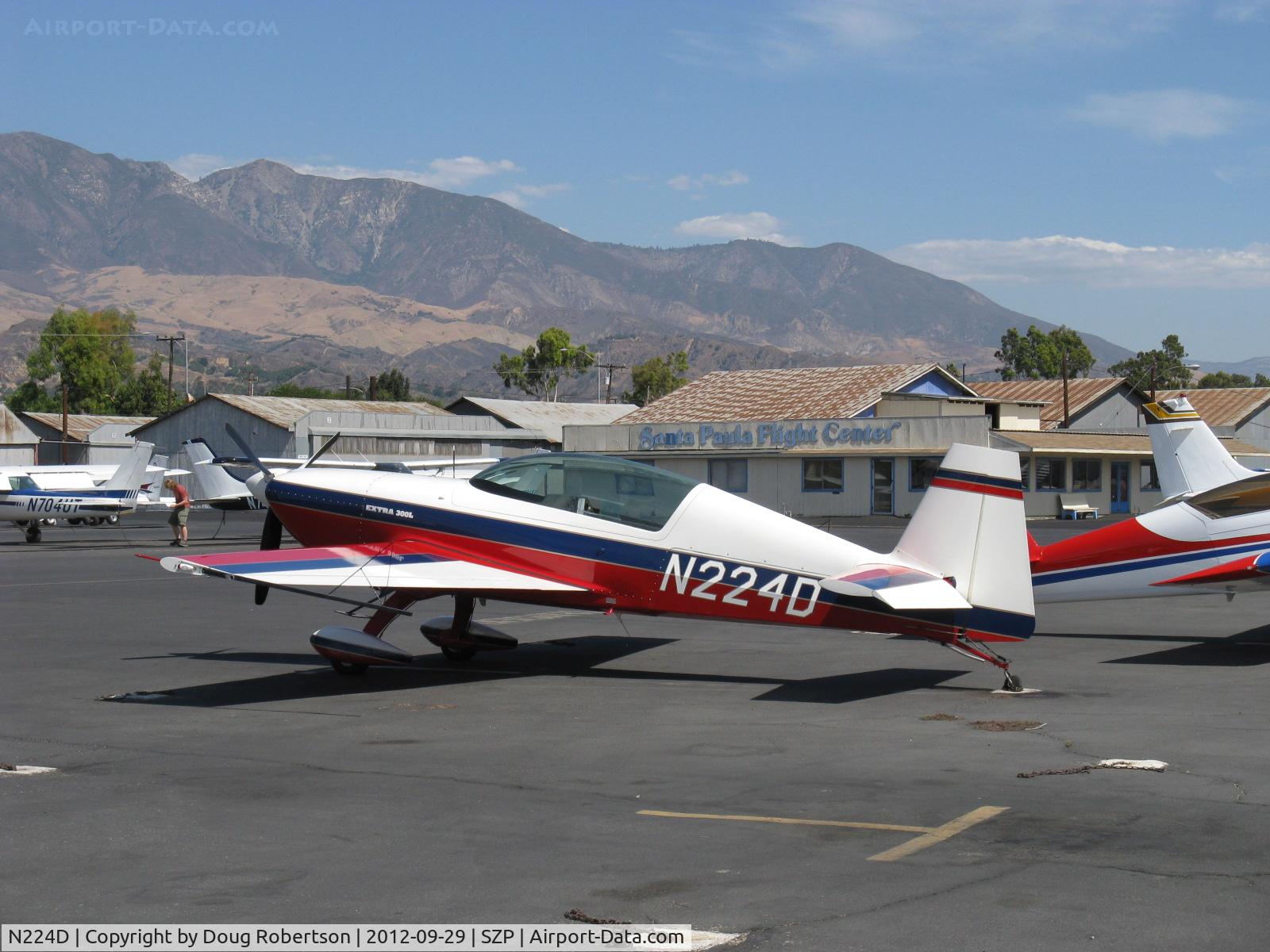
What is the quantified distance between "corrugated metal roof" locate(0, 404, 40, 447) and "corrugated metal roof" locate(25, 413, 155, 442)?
25.6ft

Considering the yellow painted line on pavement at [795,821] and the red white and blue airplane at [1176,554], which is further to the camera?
the red white and blue airplane at [1176,554]

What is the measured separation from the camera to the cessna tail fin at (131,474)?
42.7 m

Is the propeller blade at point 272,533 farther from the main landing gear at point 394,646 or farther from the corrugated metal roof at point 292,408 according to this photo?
the corrugated metal roof at point 292,408

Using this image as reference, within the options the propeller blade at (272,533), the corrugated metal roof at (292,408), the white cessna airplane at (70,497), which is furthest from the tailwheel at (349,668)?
the corrugated metal roof at (292,408)

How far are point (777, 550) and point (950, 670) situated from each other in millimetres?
2287

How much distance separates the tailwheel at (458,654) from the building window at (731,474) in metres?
43.7

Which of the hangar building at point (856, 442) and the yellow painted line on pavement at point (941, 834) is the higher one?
the hangar building at point (856, 442)

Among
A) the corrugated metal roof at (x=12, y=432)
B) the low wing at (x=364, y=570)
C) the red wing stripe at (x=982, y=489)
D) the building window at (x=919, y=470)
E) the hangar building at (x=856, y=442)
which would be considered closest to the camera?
the red wing stripe at (x=982, y=489)

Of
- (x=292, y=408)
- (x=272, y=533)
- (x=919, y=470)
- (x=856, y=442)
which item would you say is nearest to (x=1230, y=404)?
(x=919, y=470)

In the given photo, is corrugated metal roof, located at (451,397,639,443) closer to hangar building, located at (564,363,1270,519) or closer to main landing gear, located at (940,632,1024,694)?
hangar building, located at (564,363,1270,519)

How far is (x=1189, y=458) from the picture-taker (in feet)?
63.0

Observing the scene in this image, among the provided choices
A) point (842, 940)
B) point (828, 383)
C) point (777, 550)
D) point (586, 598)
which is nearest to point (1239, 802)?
point (842, 940)

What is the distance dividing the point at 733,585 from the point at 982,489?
2334 mm

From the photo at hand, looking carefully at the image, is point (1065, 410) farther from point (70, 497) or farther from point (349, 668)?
point (349, 668)
